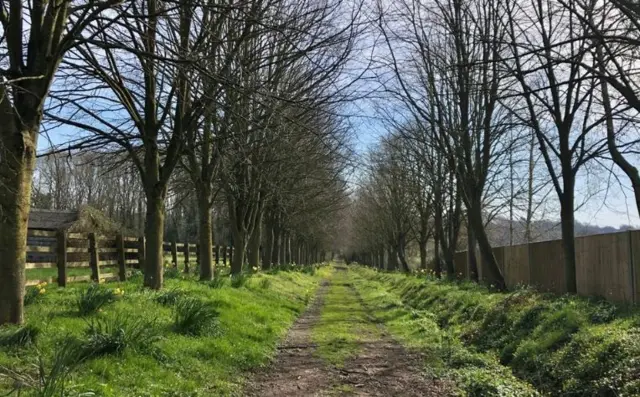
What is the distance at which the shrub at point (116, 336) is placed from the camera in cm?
680

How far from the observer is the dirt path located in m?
7.57

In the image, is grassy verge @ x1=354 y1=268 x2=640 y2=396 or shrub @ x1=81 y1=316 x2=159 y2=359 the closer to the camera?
shrub @ x1=81 y1=316 x2=159 y2=359

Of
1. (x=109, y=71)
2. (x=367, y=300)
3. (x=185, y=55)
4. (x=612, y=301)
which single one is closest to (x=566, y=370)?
(x=612, y=301)

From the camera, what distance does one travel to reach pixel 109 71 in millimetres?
10773

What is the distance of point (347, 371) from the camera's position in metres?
8.73

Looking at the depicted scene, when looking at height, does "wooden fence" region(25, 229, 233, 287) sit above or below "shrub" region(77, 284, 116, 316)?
above

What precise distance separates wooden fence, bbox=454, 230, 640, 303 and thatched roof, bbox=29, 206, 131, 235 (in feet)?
77.3

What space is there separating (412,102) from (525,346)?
11.5m

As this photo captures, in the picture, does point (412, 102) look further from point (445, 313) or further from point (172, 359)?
point (172, 359)

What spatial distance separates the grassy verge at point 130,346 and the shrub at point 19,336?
0.03 ft

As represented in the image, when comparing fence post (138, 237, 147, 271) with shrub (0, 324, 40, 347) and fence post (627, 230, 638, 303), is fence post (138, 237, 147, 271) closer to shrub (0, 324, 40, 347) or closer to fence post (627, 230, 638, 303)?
shrub (0, 324, 40, 347)

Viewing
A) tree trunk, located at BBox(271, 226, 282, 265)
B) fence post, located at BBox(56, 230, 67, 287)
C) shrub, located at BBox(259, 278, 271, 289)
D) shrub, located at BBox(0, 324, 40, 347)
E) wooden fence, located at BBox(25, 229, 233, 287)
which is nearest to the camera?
shrub, located at BBox(0, 324, 40, 347)

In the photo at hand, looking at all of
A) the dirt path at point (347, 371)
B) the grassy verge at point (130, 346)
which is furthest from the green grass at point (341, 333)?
the grassy verge at point (130, 346)

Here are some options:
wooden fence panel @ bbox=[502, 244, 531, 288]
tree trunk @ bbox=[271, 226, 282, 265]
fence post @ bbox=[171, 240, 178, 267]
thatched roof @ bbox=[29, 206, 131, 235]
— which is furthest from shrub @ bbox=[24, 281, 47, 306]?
tree trunk @ bbox=[271, 226, 282, 265]
